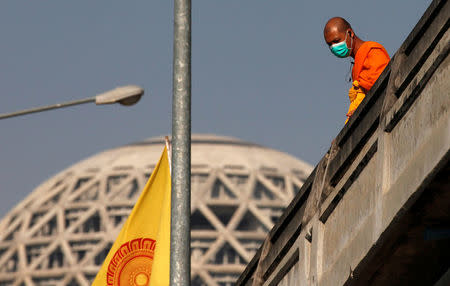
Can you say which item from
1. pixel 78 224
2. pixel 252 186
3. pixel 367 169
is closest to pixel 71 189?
pixel 78 224

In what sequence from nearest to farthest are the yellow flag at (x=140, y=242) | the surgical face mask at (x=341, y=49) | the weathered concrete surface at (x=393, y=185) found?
the weathered concrete surface at (x=393, y=185)
the surgical face mask at (x=341, y=49)
the yellow flag at (x=140, y=242)

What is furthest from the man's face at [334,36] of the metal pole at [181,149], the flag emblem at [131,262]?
the flag emblem at [131,262]

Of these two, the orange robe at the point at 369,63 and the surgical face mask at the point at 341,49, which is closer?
the orange robe at the point at 369,63

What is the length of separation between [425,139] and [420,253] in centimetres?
165

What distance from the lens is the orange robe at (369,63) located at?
469 inches

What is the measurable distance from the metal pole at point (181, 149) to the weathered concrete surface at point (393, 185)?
105 cm

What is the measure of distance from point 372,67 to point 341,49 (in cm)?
37

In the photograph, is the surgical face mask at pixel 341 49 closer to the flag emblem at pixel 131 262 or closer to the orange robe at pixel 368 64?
the orange robe at pixel 368 64

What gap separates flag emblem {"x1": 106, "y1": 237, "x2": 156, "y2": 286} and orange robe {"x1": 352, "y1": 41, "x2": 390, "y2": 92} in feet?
18.8

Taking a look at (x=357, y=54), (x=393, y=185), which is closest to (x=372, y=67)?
(x=357, y=54)

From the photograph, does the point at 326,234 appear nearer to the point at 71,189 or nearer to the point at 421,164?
the point at 421,164

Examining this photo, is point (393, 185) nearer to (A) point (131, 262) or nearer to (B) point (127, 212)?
(A) point (131, 262)

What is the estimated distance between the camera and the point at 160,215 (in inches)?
659

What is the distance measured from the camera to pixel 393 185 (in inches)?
399
